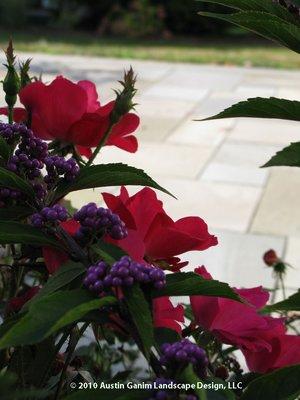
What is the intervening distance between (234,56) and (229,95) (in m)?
3.54

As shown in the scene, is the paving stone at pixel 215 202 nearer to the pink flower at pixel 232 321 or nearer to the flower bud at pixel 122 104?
the flower bud at pixel 122 104

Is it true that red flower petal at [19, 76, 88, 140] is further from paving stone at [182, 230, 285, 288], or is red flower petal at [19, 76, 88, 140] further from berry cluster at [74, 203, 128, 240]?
paving stone at [182, 230, 285, 288]

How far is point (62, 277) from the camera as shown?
0.73 m

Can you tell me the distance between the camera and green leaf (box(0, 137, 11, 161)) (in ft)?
2.74

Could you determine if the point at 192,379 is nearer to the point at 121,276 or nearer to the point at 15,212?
the point at 121,276

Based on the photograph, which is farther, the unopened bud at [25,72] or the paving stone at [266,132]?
the paving stone at [266,132]

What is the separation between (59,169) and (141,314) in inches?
10.1

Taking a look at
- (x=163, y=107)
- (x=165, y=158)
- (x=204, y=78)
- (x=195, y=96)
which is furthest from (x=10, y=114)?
(x=204, y=78)

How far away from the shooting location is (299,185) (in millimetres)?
5246

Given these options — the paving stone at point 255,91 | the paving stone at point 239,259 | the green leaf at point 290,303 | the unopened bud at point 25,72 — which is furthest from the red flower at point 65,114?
the paving stone at point 255,91

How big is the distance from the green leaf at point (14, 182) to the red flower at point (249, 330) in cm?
21

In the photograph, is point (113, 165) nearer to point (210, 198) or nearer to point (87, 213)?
point (87, 213)

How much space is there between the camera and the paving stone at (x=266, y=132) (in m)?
A: 6.52

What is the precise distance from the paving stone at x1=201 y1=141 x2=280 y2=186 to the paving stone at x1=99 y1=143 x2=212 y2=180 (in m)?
0.10
